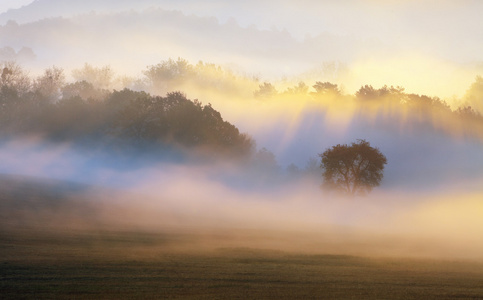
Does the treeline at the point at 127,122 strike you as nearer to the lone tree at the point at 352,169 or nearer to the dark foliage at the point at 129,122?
the dark foliage at the point at 129,122

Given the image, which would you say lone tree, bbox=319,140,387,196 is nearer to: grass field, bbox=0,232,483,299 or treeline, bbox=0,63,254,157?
treeline, bbox=0,63,254,157

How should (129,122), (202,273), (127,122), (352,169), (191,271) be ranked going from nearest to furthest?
(202,273), (191,271), (352,169), (129,122), (127,122)

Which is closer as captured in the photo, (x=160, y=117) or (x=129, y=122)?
(x=160, y=117)

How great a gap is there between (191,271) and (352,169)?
62.8 metres

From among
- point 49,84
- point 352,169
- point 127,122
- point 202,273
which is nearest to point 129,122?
point 127,122

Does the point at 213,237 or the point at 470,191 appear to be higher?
the point at 470,191

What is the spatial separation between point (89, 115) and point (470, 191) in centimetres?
7511

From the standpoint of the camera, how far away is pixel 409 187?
111 metres

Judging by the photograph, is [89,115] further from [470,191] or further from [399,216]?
[470,191]

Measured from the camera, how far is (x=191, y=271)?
23.7 m

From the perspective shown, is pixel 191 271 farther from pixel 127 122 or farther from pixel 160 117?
pixel 127 122

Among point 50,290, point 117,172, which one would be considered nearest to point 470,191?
point 117,172

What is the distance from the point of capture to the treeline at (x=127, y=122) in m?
95.8

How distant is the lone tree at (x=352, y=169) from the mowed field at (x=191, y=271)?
1861 inches
